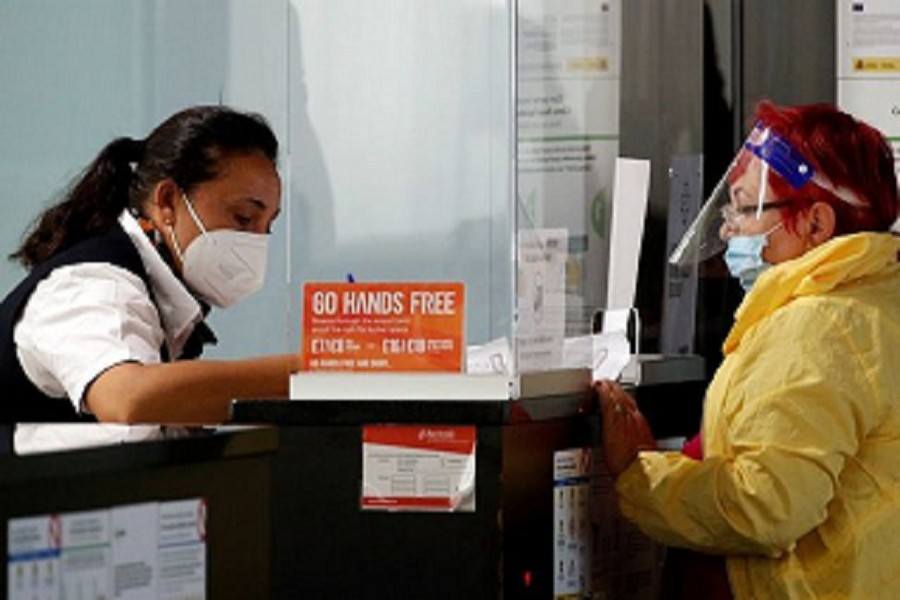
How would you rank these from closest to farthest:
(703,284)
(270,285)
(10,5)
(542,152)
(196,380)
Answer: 1. (542,152)
2. (196,380)
3. (270,285)
4. (703,284)
5. (10,5)

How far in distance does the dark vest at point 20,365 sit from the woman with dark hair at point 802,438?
892mm

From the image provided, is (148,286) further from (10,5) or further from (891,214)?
(10,5)

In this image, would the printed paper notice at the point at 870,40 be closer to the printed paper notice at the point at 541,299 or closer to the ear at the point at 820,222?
the ear at the point at 820,222

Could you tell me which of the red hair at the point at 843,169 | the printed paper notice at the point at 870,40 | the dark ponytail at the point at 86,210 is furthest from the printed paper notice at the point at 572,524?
the printed paper notice at the point at 870,40

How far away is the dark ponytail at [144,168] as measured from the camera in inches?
138

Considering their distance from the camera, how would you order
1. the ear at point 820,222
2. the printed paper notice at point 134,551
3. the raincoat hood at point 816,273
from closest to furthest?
the printed paper notice at point 134,551, the raincoat hood at point 816,273, the ear at point 820,222

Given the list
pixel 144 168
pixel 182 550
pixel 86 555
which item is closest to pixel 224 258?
pixel 144 168

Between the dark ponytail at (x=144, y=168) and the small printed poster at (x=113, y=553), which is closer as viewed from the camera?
the small printed poster at (x=113, y=553)

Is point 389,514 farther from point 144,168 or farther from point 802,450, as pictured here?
point 144,168

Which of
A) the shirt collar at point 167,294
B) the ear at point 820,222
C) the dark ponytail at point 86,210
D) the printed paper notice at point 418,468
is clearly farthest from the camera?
the dark ponytail at point 86,210

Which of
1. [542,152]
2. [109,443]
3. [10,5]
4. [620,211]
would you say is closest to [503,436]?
[542,152]

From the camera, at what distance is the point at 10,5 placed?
5.27 metres

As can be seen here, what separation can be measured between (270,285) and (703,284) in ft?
2.88

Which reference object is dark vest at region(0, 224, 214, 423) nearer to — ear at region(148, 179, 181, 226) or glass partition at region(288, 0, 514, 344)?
ear at region(148, 179, 181, 226)
